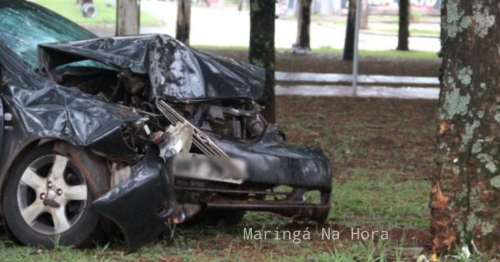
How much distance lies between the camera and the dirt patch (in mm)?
26250

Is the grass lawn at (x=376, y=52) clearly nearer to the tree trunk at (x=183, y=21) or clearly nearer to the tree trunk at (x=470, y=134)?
the tree trunk at (x=183, y=21)

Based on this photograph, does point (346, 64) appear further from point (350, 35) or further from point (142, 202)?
point (142, 202)

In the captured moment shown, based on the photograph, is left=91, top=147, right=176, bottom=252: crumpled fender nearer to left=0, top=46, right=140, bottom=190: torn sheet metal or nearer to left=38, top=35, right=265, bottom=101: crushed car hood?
left=0, top=46, right=140, bottom=190: torn sheet metal

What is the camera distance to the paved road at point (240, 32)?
40.5 m

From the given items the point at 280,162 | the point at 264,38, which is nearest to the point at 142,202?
the point at 280,162

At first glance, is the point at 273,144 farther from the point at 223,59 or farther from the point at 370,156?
the point at 370,156

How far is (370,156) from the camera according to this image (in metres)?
11.6

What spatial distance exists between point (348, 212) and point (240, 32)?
130ft

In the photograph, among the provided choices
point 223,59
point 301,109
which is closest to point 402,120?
point 301,109

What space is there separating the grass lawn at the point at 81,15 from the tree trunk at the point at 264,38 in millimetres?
30707

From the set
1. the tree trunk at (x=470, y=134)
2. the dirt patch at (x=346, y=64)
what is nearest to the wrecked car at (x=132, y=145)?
the tree trunk at (x=470, y=134)

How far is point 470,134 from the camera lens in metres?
5.99

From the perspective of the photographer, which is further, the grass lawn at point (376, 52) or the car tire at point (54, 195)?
the grass lawn at point (376, 52)

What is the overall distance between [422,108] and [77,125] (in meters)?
11.3
